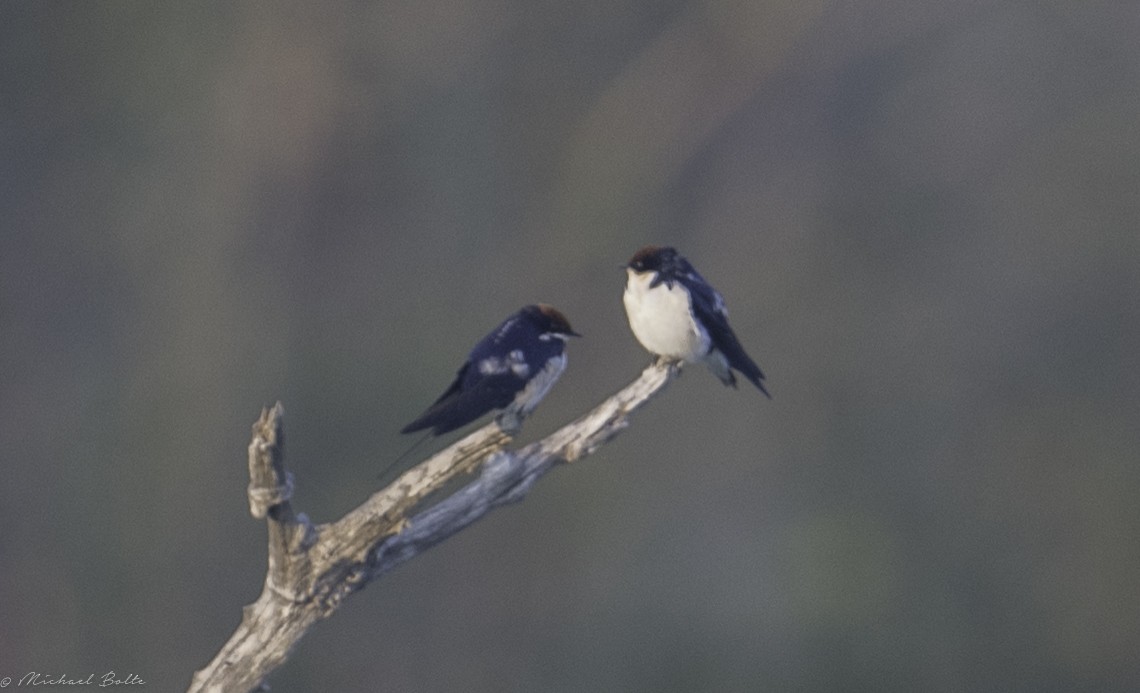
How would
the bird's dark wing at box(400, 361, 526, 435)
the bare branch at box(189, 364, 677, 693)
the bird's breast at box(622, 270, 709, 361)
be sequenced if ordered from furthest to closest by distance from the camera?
1. the bird's breast at box(622, 270, 709, 361)
2. the bird's dark wing at box(400, 361, 526, 435)
3. the bare branch at box(189, 364, 677, 693)

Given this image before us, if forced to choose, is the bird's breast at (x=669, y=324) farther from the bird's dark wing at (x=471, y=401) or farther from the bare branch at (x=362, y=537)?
the bare branch at (x=362, y=537)

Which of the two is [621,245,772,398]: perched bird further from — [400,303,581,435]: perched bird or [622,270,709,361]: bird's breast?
[400,303,581,435]: perched bird

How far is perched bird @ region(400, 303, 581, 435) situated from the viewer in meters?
4.22

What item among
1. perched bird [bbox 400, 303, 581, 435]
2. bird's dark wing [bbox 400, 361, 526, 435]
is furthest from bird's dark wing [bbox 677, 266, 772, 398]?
bird's dark wing [bbox 400, 361, 526, 435]

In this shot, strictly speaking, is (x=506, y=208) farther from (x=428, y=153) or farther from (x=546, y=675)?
(x=546, y=675)

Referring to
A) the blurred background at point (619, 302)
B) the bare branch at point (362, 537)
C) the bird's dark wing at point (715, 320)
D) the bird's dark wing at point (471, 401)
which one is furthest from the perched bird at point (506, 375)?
the blurred background at point (619, 302)

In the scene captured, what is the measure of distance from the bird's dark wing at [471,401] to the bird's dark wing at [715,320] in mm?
712

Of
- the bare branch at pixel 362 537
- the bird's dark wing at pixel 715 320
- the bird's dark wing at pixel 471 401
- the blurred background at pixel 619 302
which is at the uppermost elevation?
Result: the blurred background at pixel 619 302

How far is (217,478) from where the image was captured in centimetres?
958

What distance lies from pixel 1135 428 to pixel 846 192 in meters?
2.28

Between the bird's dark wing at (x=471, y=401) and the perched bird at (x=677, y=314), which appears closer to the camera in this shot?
the bird's dark wing at (x=471, y=401)

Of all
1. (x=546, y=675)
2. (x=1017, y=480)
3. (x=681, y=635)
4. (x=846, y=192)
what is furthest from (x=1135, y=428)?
(x=546, y=675)

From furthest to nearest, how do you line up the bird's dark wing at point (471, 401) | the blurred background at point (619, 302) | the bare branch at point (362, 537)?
the blurred background at point (619, 302)
the bird's dark wing at point (471, 401)
the bare branch at point (362, 537)

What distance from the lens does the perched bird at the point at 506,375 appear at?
4.22 meters
